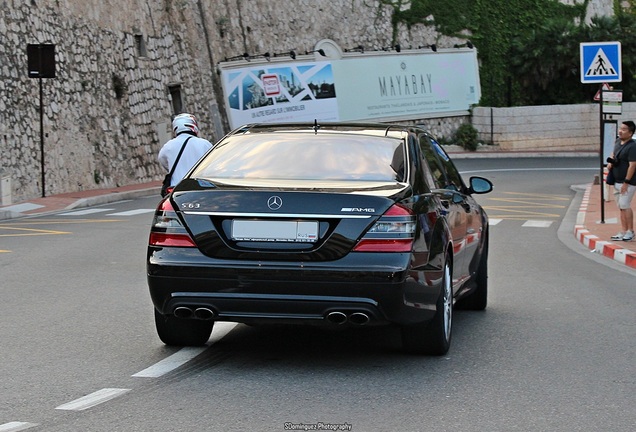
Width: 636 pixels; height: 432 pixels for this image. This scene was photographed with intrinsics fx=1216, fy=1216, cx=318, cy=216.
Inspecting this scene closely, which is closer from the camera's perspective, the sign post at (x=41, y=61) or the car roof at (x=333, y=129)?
the car roof at (x=333, y=129)

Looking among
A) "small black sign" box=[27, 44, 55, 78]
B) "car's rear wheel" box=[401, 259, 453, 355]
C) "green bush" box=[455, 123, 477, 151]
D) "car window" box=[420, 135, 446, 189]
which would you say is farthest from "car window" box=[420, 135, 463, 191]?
"green bush" box=[455, 123, 477, 151]

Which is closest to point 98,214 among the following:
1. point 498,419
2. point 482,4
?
point 498,419

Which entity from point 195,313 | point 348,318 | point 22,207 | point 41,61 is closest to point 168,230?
point 195,313

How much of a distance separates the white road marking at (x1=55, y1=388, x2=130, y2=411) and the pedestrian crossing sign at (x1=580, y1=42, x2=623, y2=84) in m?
15.2

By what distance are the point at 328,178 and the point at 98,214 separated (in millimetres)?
15628

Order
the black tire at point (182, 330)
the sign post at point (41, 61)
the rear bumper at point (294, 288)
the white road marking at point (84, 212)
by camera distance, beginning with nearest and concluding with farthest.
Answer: the rear bumper at point (294, 288), the black tire at point (182, 330), the white road marking at point (84, 212), the sign post at point (41, 61)

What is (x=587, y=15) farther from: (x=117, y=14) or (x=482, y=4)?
(x=117, y=14)

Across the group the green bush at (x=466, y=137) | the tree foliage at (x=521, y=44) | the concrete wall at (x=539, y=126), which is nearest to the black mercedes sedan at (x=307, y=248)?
the green bush at (x=466, y=137)

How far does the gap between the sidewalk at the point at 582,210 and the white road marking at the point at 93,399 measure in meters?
9.40

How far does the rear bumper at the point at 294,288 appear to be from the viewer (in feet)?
22.1

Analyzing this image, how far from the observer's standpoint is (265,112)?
41.3 metres

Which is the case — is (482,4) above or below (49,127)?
above

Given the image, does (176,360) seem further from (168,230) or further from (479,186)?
(479,186)

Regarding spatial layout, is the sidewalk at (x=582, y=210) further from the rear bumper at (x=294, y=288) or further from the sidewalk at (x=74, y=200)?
the rear bumper at (x=294, y=288)
